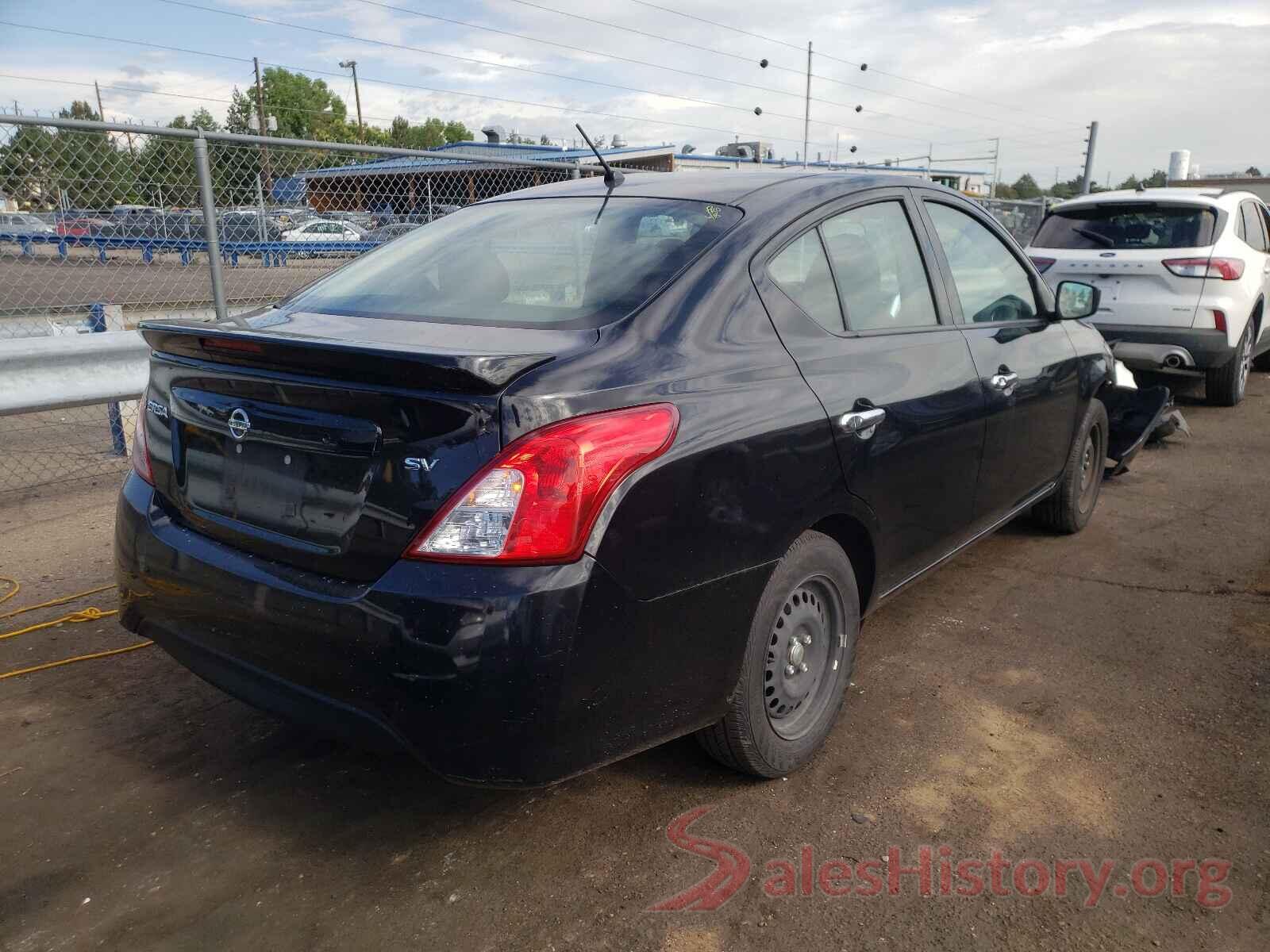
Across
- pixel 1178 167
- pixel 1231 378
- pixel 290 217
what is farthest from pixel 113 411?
pixel 1178 167

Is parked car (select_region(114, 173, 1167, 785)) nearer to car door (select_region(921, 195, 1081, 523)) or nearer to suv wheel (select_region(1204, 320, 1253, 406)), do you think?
car door (select_region(921, 195, 1081, 523))

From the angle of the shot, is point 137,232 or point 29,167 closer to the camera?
point 29,167

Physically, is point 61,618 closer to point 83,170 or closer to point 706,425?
point 83,170

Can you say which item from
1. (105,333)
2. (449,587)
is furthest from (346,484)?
(105,333)

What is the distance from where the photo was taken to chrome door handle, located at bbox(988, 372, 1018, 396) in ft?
11.7

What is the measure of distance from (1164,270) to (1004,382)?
4747 millimetres

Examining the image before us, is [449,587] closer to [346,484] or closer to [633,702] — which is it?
[346,484]

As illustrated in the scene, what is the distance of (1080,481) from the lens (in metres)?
4.77

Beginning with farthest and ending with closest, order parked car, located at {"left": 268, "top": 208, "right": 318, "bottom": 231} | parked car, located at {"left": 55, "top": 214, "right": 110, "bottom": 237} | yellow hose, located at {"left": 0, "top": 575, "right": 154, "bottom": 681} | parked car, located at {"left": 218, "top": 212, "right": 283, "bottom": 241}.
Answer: parked car, located at {"left": 268, "top": 208, "right": 318, "bottom": 231}, parked car, located at {"left": 218, "top": 212, "right": 283, "bottom": 241}, parked car, located at {"left": 55, "top": 214, "right": 110, "bottom": 237}, yellow hose, located at {"left": 0, "top": 575, "right": 154, "bottom": 681}

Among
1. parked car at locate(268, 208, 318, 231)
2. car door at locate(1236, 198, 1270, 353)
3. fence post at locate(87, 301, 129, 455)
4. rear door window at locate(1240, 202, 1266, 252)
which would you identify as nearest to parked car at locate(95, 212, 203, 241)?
fence post at locate(87, 301, 129, 455)

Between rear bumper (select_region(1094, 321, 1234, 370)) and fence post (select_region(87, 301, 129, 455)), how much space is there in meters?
6.99

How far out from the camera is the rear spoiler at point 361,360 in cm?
202

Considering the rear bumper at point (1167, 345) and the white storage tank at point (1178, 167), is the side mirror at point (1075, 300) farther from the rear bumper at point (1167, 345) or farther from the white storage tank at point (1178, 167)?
the white storage tank at point (1178, 167)

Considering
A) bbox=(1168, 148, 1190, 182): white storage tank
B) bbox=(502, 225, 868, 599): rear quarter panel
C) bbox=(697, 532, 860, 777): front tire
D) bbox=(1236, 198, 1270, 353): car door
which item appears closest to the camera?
bbox=(502, 225, 868, 599): rear quarter panel
